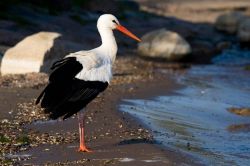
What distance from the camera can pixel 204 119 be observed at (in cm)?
1402

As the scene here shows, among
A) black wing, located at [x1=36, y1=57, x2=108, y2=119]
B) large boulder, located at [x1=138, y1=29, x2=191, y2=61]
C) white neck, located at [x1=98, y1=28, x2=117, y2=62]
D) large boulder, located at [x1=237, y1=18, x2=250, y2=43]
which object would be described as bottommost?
black wing, located at [x1=36, y1=57, x2=108, y2=119]

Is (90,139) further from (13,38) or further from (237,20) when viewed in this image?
(237,20)

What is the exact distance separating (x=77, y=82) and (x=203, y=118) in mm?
4722

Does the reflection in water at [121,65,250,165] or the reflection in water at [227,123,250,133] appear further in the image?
the reflection in water at [227,123,250,133]

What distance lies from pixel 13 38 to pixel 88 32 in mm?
6673

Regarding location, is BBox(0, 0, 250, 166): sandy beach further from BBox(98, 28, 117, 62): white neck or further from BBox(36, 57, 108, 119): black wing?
BBox(98, 28, 117, 62): white neck

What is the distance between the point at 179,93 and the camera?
17.5 metres

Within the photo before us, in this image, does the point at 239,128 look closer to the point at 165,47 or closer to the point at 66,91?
the point at 66,91

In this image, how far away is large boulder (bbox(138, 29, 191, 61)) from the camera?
26828 millimetres

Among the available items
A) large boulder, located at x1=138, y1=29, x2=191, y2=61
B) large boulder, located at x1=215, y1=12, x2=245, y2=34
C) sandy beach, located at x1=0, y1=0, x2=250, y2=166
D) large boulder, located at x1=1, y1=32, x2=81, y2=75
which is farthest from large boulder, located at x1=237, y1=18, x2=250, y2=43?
large boulder, located at x1=1, y1=32, x2=81, y2=75

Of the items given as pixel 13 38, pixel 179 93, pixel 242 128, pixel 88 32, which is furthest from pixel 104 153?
pixel 88 32

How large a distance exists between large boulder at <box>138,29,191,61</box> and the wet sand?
10.6 m

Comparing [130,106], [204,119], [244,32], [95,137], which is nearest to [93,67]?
[95,137]

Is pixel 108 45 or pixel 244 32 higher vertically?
pixel 244 32
